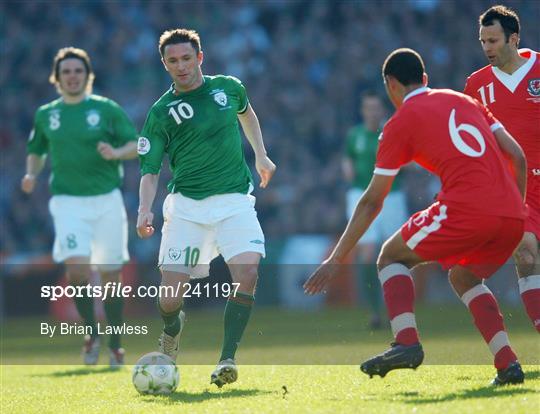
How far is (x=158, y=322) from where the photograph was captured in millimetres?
16766

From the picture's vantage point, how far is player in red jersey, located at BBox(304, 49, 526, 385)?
677 centimetres

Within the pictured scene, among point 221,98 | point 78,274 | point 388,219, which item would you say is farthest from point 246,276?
point 388,219

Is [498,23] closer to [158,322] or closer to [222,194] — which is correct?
[222,194]

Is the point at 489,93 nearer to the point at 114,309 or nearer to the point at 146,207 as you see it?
the point at 146,207

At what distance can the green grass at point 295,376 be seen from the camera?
677 cm

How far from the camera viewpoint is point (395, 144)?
6.85 metres

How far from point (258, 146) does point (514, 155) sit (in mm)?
2450

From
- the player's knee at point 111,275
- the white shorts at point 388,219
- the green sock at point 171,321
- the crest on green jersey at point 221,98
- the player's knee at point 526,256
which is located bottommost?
the white shorts at point 388,219

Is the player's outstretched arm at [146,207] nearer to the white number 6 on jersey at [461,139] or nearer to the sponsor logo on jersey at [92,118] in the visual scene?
the white number 6 on jersey at [461,139]

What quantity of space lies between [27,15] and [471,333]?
14.5 meters

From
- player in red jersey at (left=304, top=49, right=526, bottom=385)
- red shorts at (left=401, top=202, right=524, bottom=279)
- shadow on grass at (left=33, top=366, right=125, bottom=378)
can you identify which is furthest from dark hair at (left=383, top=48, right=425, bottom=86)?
shadow on grass at (left=33, top=366, right=125, bottom=378)

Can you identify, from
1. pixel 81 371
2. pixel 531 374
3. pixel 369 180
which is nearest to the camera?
pixel 531 374

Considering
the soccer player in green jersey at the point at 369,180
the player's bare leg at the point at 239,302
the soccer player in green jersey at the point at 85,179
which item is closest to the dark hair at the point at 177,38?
the player's bare leg at the point at 239,302

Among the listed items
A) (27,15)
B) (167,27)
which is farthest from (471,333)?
(27,15)
